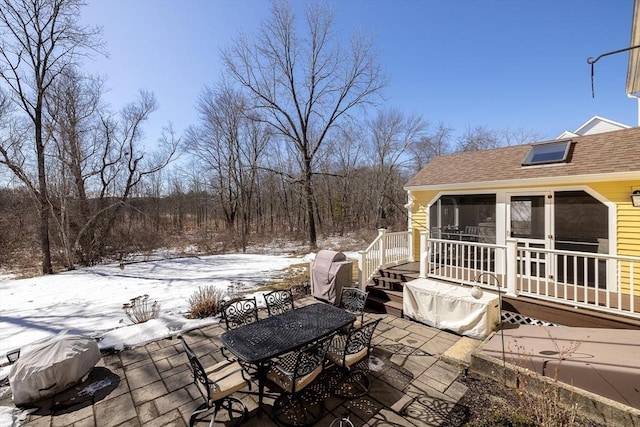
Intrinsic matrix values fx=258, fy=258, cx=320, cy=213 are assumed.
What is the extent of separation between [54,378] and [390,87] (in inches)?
616

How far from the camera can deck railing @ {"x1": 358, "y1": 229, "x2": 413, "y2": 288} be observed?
238 inches

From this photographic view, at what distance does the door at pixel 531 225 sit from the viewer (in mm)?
5316

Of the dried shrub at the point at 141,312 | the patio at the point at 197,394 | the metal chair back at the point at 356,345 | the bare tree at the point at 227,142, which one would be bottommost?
the patio at the point at 197,394

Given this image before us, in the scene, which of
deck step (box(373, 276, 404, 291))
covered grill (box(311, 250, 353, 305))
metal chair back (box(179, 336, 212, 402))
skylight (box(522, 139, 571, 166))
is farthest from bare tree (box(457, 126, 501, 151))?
metal chair back (box(179, 336, 212, 402))

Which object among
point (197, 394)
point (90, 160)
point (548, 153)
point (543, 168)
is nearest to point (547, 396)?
point (197, 394)

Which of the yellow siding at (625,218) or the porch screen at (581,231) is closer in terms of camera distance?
the yellow siding at (625,218)

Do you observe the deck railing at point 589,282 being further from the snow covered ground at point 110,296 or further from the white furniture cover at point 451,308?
the snow covered ground at point 110,296

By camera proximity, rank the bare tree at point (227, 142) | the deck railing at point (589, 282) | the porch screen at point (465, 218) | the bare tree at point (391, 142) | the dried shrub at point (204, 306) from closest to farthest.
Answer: the deck railing at point (589, 282), the dried shrub at point (204, 306), the porch screen at point (465, 218), the bare tree at point (227, 142), the bare tree at point (391, 142)

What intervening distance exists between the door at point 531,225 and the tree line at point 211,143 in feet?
30.9

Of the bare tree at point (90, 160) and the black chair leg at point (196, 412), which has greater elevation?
the bare tree at point (90, 160)

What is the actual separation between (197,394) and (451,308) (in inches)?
160

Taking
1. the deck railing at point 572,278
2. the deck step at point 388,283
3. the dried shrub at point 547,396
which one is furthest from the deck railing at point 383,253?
the dried shrub at point 547,396

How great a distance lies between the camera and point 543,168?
5.75m

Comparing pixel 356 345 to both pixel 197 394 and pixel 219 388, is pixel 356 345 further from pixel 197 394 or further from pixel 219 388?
pixel 197 394
